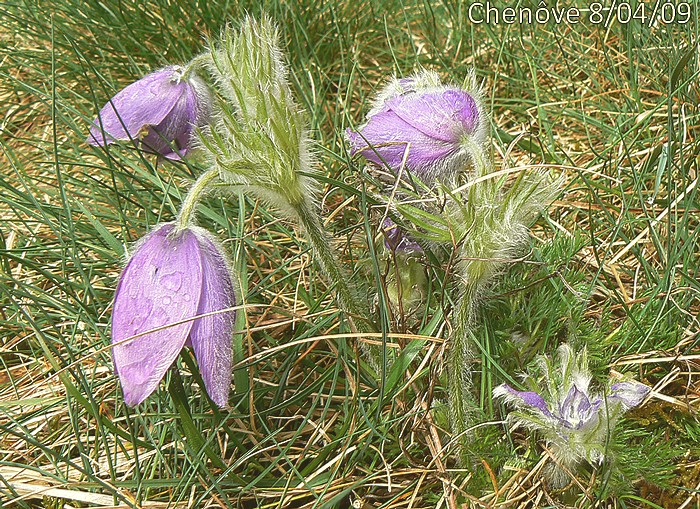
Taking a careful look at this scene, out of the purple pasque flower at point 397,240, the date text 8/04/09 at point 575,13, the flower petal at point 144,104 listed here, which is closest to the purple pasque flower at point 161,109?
the flower petal at point 144,104

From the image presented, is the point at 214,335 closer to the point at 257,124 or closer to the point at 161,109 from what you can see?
the point at 257,124

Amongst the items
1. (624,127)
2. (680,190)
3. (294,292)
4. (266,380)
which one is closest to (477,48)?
(624,127)

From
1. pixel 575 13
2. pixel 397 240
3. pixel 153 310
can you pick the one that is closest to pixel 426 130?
pixel 397 240

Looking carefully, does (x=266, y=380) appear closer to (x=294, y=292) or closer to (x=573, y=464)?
(x=294, y=292)

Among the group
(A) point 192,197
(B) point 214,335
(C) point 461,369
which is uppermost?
(A) point 192,197

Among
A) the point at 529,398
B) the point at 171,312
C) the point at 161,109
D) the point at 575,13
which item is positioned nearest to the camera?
the point at 171,312
